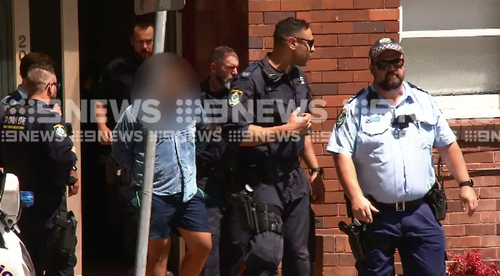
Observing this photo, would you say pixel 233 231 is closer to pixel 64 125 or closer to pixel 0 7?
pixel 64 125

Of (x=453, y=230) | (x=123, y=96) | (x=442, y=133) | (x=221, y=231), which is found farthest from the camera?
(x=453, y=230)

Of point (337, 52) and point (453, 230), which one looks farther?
point (453, 230)

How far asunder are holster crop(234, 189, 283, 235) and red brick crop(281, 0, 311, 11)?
1.69m

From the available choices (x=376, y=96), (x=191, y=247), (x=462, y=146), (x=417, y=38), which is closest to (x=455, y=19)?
(x=417, y=38)

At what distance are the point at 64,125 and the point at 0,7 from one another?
1821 mm

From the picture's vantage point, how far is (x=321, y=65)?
25.3 ft

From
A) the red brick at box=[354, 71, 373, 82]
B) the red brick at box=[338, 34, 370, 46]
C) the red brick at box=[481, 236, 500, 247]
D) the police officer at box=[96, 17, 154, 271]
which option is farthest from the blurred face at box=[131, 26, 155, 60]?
the red brick at box=[481, 236, 500, 247]

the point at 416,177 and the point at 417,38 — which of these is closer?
the point at 416,177

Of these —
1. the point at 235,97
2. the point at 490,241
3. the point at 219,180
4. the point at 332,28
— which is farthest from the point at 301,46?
the point at 490,241

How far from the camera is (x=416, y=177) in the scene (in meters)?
6.22

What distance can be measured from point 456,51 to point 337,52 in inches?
45.4

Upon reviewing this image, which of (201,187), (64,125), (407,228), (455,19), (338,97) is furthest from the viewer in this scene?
(455,19)

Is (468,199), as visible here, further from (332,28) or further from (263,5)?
(263,5)

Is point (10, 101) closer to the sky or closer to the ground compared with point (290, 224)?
closer to the sky
